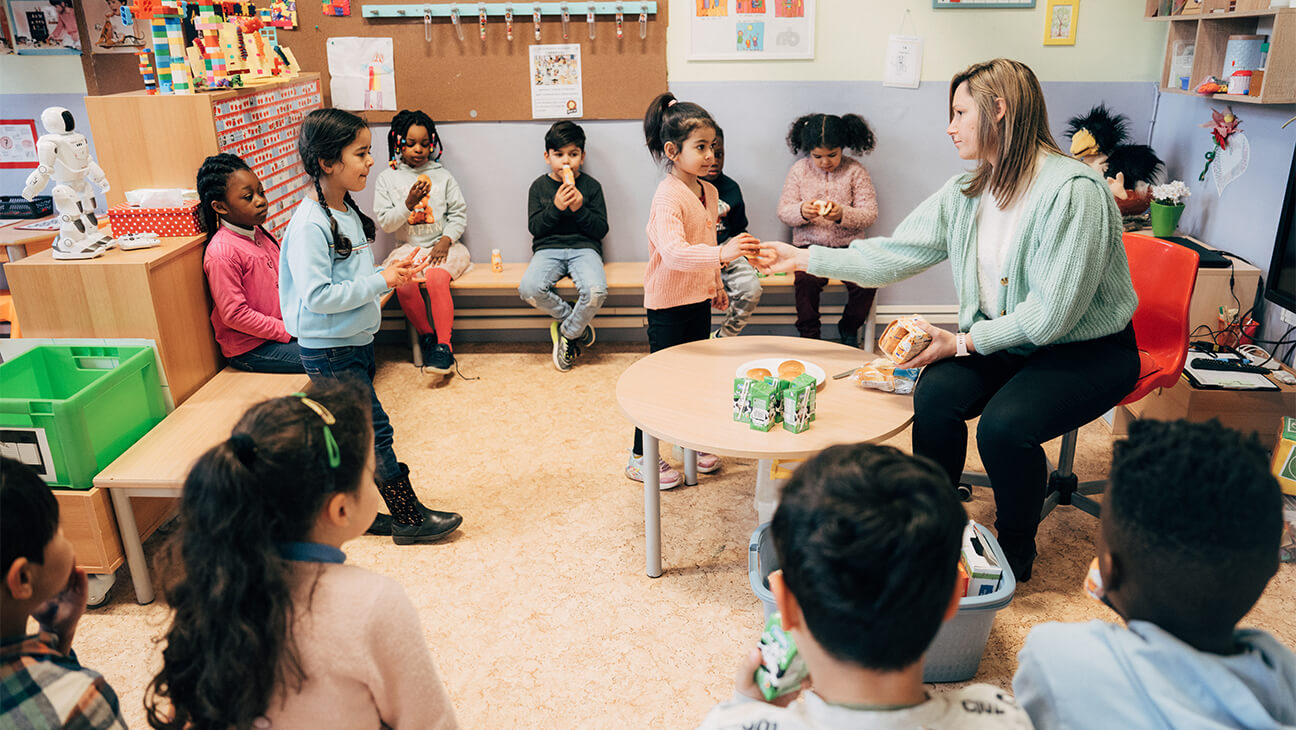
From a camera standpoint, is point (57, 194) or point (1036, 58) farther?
point (1036, 58)

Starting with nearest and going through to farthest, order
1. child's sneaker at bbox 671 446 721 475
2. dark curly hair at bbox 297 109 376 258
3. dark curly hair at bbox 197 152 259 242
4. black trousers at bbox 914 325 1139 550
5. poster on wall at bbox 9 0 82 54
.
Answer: black trousers at bbox 914 325 1139 550, dark curly hair at bbox 297 109 376 258, dark curly hair at bbox 197 152 259 242, child's sneaker at bbox 671 446 721 475, poster on wall at bbox 9 0 82 54

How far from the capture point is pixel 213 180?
3.02 meters

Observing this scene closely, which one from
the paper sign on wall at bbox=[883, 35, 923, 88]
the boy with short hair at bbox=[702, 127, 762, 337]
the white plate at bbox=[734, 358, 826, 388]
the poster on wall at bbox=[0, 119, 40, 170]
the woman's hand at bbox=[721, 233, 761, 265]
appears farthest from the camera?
the poster on wall at bbox=[0, 119, 40, 170]

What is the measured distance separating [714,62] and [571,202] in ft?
3.07

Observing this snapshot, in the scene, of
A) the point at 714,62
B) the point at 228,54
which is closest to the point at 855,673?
the point at 228,54

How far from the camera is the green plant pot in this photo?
143 inches

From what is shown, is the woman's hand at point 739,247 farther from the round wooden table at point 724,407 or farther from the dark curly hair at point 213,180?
the dark curly hair at point 213,180

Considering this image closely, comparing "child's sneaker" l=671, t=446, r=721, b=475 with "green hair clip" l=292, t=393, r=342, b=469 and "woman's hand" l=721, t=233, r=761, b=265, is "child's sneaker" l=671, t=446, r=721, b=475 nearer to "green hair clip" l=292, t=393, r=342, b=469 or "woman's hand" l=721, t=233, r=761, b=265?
"woman's hand" l=721, t=233, r=761, b=265

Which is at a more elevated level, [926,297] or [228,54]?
[228,54]

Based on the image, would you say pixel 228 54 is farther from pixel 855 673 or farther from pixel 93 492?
pixel 855 673

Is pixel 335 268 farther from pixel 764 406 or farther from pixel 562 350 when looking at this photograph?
pixel 562 350

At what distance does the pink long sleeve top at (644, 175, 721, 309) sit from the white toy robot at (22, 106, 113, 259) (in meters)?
1.70

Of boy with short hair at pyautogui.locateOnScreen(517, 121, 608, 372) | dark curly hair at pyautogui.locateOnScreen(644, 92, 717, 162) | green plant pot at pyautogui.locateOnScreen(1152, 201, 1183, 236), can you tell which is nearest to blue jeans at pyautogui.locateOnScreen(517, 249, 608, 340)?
boy with short hair at pyautogui.locateOnScreen(517, 121, 608, 372)

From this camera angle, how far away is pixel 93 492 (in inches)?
97.7
